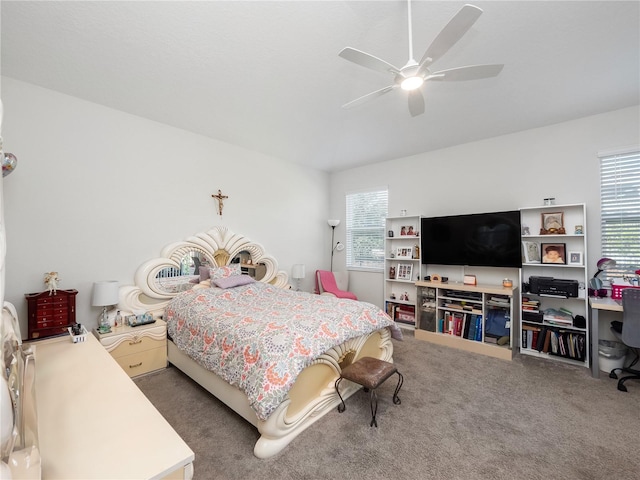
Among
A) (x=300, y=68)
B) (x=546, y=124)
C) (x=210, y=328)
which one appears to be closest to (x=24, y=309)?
(x=210, y=328)

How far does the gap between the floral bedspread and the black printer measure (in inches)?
71.6

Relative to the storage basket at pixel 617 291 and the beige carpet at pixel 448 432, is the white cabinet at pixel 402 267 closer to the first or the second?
the beige carpet at pixel 448 432

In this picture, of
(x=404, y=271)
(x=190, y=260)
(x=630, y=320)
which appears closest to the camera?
(x=630, y=320)

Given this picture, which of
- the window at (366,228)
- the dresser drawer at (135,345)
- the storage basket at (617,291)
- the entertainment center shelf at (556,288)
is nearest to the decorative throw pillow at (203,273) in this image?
the dresser drawer at (135,345)

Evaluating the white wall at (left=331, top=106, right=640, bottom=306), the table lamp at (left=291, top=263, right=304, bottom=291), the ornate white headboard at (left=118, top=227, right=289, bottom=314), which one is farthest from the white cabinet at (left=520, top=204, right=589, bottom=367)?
the ornate white headboard at (left=118, top=227, right=289, bottom=314)

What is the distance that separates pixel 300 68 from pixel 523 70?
1.85 meters

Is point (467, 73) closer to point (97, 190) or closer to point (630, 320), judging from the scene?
point (630, 320)

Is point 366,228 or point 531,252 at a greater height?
point 366,228

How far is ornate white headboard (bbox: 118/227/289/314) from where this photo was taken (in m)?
3.13

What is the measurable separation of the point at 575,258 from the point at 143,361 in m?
4.78

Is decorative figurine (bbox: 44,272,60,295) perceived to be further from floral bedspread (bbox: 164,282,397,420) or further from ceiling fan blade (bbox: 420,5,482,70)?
ceiling fan blade (bbox: 420,5,482,70)

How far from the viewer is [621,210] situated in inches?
120

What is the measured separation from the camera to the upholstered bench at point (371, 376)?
2074 millimetres

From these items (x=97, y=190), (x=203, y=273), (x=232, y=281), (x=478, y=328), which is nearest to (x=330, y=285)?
(x=232, y=281)
